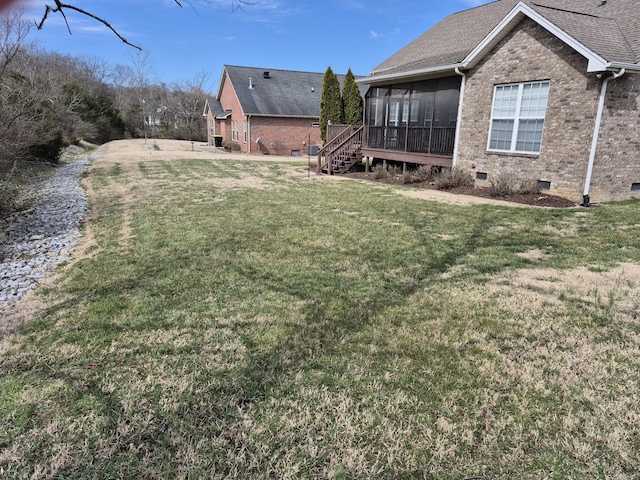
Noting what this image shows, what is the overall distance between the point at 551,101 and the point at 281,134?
23.3 meters

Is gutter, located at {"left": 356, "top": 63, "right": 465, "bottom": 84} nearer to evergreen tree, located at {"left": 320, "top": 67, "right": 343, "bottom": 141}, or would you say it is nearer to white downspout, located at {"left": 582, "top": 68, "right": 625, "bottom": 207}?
white downspout, located at {"left": 582, "top": 68, "right": 625, "bottom": 207}

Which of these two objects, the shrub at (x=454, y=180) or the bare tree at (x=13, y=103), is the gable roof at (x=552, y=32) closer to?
the shrub at (x=454, y=180)

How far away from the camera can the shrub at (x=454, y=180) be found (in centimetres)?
1279

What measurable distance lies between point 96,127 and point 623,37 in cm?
4342

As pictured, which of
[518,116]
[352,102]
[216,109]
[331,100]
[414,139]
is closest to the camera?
[518,116]

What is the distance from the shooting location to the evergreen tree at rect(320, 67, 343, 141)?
72.8 ft

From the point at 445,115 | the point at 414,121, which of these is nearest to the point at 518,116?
the point at 445,115

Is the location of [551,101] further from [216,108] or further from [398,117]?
[216,108]

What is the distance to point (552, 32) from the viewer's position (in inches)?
402

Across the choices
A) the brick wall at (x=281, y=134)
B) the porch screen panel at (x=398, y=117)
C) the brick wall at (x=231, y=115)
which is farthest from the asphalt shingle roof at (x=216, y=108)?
the porch screen panel at (x=398, y=117)

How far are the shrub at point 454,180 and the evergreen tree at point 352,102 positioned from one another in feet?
34.1

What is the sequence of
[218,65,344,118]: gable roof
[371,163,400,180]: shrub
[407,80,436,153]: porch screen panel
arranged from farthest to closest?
[218,65,344,118]: gable roof, [371,163,400,180]: shrub, [407,80,436,153]: porch screen panel

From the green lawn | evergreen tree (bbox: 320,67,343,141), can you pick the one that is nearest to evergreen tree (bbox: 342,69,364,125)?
evergreen tree (bbox: 320,67,343,141)

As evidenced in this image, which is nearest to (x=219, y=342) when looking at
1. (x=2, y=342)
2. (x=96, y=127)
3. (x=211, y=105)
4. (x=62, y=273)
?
(x=2, y=342)
